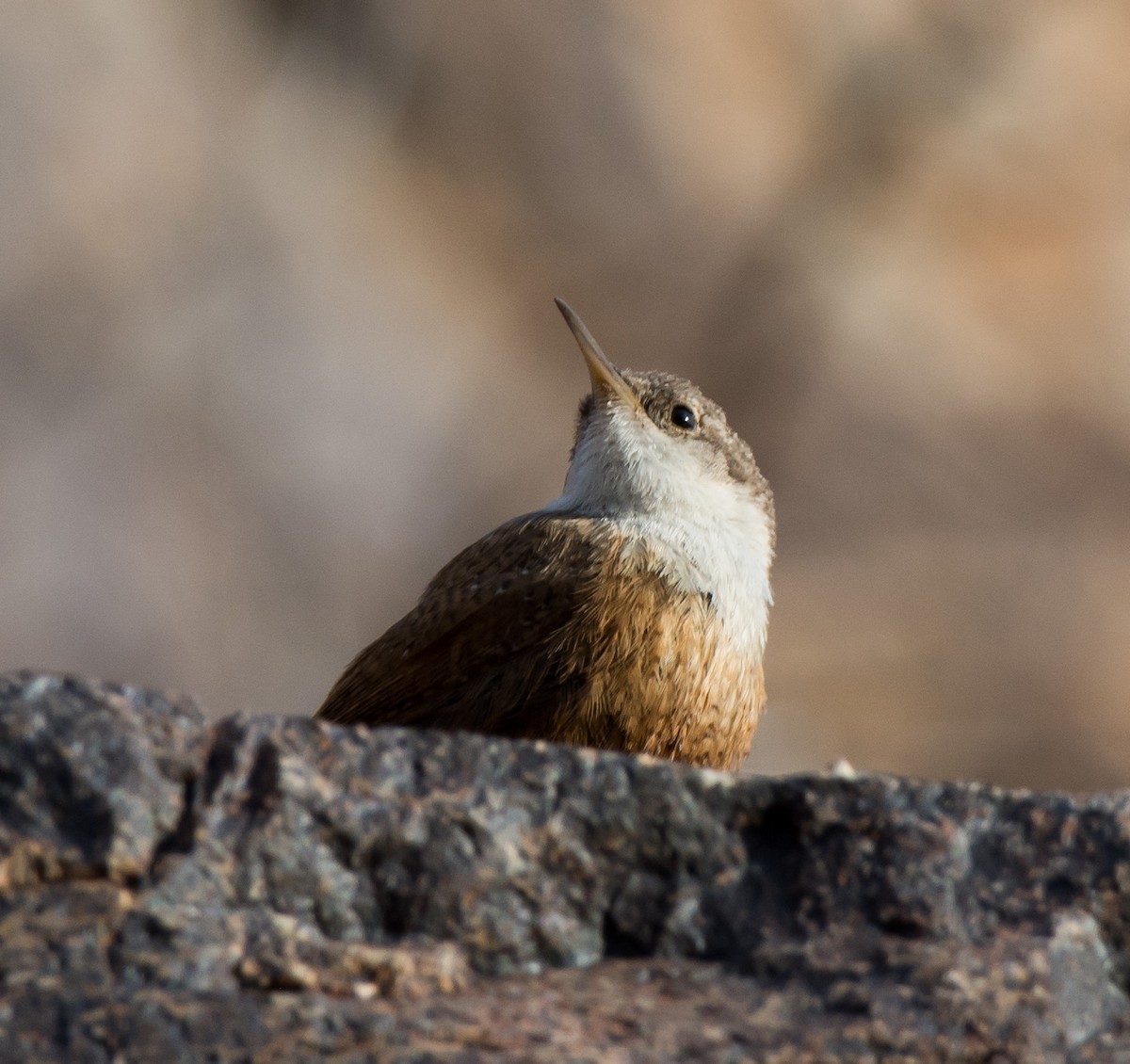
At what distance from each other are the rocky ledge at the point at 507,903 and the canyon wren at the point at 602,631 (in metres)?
1.85

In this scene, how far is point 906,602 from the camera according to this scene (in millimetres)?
14742

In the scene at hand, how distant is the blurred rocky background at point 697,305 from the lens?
13961mm

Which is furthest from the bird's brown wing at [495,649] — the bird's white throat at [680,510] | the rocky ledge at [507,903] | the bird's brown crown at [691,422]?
the rocky ledge at [507,903]

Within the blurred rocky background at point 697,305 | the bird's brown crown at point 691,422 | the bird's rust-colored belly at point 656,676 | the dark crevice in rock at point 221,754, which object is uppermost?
the blurred rocky background at point 697,305

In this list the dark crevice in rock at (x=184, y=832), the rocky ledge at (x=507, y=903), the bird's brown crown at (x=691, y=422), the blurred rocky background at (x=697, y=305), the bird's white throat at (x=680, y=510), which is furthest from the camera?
the blurred rocky background at (x=697, y=305)

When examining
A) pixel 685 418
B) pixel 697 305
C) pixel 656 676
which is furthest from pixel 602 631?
pixel 697 305

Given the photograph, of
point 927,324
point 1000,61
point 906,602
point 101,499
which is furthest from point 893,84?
point 101,499

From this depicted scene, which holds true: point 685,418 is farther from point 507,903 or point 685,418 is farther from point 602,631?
point 507,903

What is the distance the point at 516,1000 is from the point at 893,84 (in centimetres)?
1271

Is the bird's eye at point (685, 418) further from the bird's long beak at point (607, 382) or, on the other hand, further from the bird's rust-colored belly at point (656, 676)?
the bird's rust-colored belly at point (656, 676)

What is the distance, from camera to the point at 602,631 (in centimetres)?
532

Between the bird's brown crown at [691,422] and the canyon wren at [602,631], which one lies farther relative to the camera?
the bird's brown crown at [691,422]

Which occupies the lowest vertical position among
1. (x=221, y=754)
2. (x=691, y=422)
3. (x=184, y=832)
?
(x=184, y=832)

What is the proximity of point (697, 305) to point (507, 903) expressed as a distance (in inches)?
468
